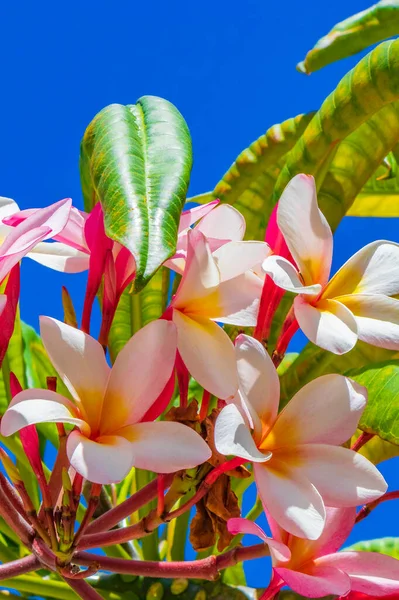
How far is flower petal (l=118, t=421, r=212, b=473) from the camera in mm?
361

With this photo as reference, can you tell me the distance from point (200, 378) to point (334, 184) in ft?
1.58

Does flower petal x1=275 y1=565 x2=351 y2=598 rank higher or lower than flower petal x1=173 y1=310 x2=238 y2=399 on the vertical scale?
lower

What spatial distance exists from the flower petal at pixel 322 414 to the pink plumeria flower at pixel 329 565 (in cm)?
5

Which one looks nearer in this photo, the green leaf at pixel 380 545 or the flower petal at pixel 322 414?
the flower petal at pixel 322 414

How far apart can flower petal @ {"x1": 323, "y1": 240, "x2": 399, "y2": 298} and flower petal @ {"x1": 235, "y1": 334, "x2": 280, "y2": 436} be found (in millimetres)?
76

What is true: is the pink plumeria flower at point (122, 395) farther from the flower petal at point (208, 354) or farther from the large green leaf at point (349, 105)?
the large green leaf at point (349, 105)

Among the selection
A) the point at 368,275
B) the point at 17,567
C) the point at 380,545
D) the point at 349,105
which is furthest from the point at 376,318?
the point at 380,545

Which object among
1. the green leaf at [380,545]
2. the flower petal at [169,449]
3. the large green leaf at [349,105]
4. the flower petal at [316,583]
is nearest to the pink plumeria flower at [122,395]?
the flower petal at [169,449]

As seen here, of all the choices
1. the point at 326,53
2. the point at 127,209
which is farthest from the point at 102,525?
the point at 326,53

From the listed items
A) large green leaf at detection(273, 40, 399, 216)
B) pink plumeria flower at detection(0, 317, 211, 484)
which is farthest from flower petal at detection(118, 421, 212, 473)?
large green leaf at detection(273, 40, 399, 216)

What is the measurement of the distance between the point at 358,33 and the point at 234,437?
2.45 ft

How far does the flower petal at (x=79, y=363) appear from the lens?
0.39 meters

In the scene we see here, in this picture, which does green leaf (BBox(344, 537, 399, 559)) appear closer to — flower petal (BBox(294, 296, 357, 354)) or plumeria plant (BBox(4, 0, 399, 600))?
plumeria plant (BBox(4, 0, 399, 600))

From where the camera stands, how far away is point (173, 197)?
1.30 feet
